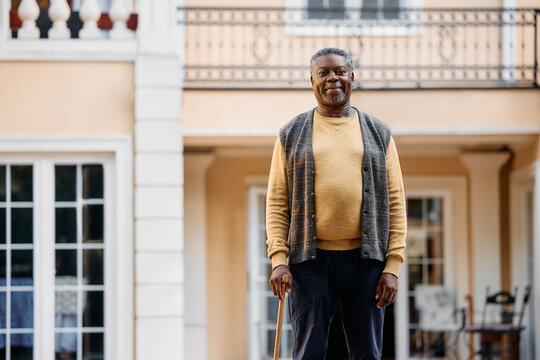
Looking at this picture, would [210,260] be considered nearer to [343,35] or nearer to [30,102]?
[343,35]

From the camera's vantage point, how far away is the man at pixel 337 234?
11.4ft

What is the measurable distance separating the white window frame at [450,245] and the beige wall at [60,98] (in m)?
4.18

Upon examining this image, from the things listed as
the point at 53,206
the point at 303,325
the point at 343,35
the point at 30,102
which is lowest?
the point at 303,325

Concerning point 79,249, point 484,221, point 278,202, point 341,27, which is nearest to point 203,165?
point 341,27

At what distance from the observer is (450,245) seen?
10.5 m

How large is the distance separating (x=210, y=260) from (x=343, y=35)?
2862 mm

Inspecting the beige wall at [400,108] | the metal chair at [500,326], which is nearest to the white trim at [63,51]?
the beige wall at [400,108]

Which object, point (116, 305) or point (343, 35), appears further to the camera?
point (343, 35)

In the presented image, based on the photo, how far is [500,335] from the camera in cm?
991

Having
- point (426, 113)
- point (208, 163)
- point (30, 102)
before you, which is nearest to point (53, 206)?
point (30, 102)

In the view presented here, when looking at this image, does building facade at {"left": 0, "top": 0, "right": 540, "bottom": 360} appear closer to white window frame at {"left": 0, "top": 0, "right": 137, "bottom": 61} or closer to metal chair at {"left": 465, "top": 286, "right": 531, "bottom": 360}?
white window frame at {"left": 0, "top": 0, "right": 137, "bottom": 61}

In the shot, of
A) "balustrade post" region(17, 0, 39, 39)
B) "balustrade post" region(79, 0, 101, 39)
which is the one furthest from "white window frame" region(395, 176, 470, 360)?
"balustrade post" region(17, 0, 39, 39)

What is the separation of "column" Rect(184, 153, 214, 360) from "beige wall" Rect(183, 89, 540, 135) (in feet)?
5.12

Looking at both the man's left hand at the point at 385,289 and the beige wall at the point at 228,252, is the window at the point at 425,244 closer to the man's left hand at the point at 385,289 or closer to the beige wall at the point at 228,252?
the beige wall at the point at 228,252
